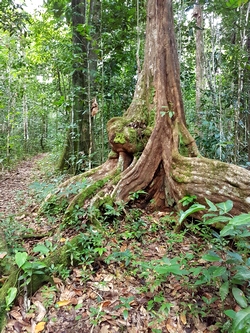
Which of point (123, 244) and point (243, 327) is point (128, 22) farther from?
point (243, 327)

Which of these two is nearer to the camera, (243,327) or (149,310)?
(243,327)

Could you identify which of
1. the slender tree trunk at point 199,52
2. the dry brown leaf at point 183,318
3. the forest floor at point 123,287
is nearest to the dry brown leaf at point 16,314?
the forest floor at point 123,287

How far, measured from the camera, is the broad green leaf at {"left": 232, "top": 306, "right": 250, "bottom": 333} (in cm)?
149

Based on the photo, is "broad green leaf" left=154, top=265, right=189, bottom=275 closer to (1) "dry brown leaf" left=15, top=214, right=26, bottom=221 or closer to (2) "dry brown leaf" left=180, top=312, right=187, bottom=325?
(2) "dry brown leaf" left=180, top=312, right=187, bottom=325

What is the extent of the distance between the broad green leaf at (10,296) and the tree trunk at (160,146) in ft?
5.08

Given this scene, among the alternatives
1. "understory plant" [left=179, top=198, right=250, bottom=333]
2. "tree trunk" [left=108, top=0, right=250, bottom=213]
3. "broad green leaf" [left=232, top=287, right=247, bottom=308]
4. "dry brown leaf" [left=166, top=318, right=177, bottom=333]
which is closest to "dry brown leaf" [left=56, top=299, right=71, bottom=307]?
"dry brown leaf" [left=166, top=318, right=177, bottom=333]

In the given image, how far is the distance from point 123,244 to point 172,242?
64 centimetres

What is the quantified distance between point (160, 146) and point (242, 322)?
2873 mm

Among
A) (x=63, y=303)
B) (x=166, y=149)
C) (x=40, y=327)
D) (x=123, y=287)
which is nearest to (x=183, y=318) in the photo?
(x=123, y=287)

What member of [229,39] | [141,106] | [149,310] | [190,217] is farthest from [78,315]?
[229,39]

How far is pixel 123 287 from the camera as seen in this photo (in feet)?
7.98

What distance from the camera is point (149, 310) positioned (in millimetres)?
2174

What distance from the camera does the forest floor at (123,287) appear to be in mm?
2062

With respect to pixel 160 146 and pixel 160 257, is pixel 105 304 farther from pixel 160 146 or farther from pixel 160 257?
pixel 160 146
